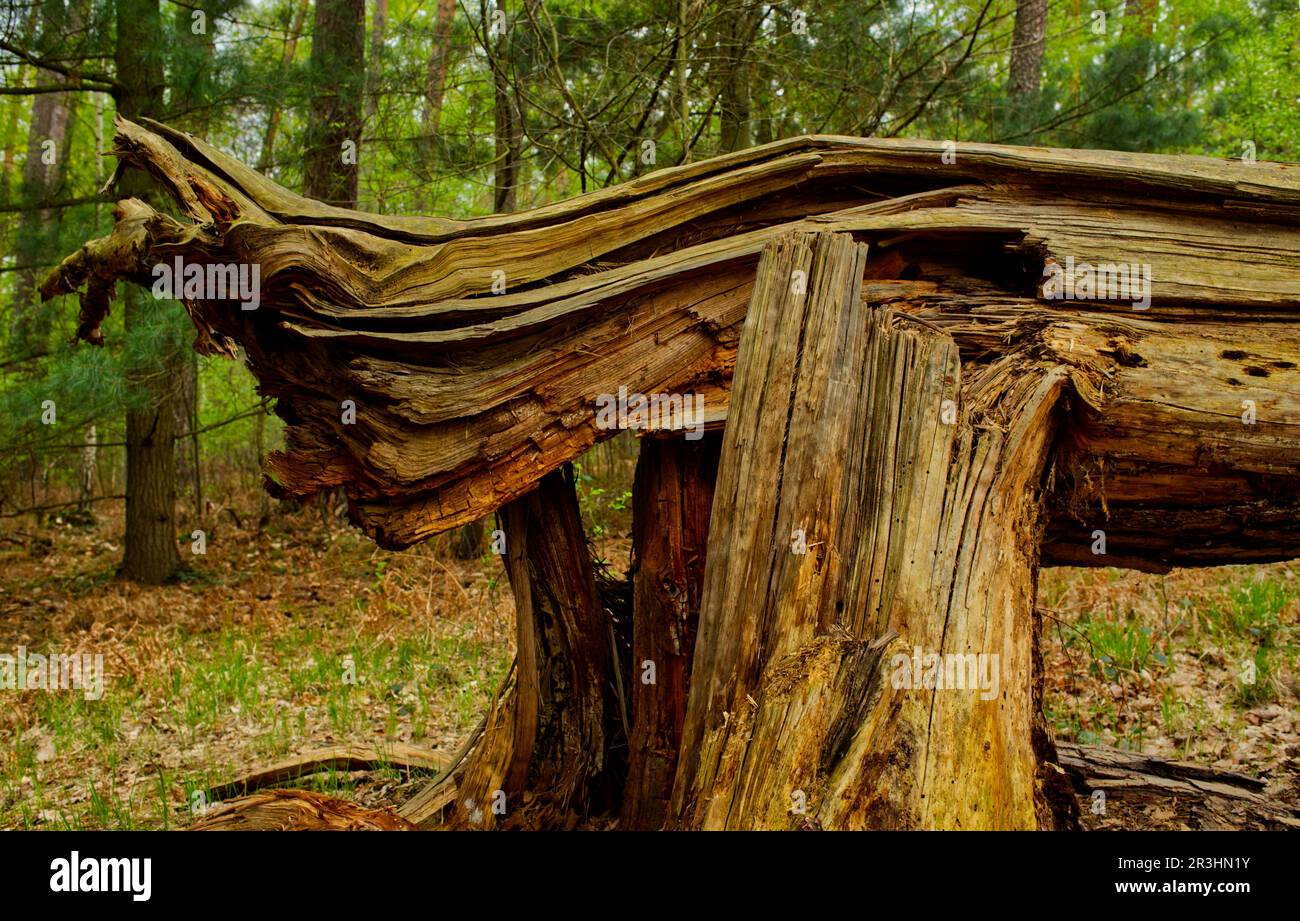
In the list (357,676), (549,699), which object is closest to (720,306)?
(549,699)

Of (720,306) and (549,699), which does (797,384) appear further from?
(549,699)

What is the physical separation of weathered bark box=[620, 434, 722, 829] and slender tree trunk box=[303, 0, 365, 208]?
24.0 feet

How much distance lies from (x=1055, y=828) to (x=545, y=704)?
2084 mm

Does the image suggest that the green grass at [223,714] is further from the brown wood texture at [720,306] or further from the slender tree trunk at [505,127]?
the slender tree trunk at [505,127]

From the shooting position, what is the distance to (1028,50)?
10094 millimetres

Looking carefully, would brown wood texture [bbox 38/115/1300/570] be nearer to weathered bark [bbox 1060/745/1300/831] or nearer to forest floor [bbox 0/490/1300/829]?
weathered bark [bbox 1060/745/1300/831]

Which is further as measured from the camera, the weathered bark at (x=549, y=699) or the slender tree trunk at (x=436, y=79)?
the slender tree trunk at (x=436, y=79)

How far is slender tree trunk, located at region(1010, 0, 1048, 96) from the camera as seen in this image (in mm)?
10031

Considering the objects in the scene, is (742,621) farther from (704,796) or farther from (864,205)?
(864,205)

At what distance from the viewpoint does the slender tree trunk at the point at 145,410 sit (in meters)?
8.62

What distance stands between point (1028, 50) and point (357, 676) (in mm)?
9451

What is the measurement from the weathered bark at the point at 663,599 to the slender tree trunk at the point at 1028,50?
→ 8231mm

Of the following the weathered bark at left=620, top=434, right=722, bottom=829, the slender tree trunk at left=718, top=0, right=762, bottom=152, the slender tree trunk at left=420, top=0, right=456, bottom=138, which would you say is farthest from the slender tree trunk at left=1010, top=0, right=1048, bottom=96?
the weathered bark at left=620, top=434, right=722, bottom=829

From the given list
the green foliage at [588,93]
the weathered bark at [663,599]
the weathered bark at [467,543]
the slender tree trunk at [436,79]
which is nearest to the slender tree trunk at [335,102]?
the green foliage at [588,93]
